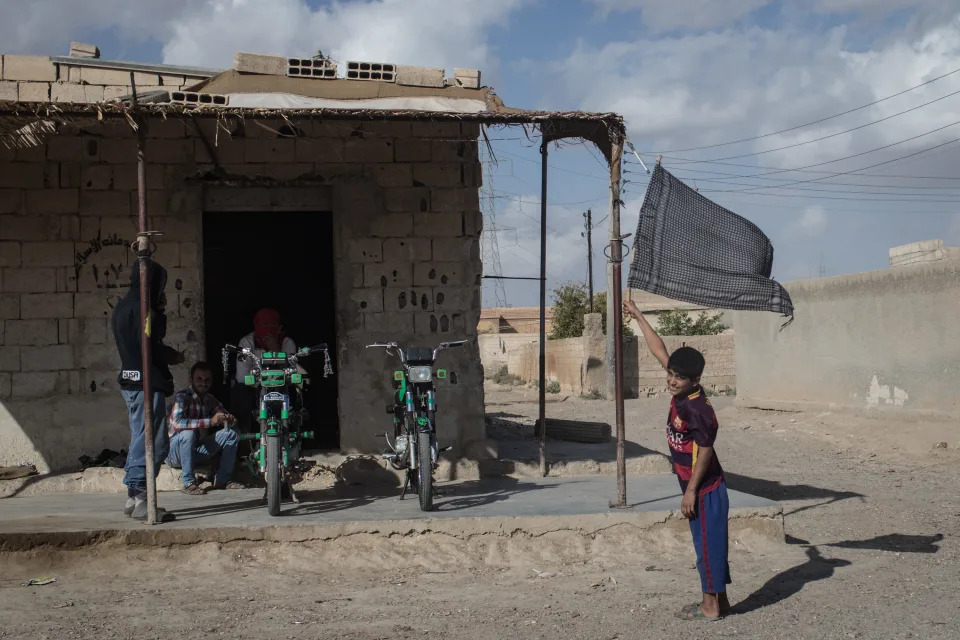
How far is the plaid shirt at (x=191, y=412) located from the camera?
23.6 ft

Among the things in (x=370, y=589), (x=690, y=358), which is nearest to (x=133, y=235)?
(x=370, y=589)

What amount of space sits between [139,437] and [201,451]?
1.14 meters

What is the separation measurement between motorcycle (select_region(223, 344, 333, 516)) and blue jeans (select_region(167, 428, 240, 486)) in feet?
1.14

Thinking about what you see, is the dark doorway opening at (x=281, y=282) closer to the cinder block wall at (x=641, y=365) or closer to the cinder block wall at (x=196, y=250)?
the cinder block wall at (x=196, y=250)

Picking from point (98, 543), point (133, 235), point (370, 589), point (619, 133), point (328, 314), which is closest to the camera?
point (370, 589)

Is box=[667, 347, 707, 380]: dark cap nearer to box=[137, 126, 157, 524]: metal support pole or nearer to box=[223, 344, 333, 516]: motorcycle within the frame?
box=[223, 344, 333, 516]: motorcycle

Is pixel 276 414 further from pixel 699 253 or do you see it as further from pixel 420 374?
pixel 699 253

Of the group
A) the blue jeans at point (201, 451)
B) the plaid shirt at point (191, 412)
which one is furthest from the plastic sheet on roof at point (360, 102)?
the blue jeans at point (201, 451)

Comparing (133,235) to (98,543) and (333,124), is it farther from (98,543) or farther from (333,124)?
(98,543)

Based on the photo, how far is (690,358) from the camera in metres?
4.77

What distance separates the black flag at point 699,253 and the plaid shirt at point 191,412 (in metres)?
3.41

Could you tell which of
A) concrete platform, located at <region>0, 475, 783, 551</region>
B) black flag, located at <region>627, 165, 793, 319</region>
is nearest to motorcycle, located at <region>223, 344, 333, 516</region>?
concrete platform, located at <region>0, 475, 783, 551</region>

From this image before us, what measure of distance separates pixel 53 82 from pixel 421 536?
540 cm

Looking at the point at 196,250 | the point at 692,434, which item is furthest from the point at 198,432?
the point at 692,434
